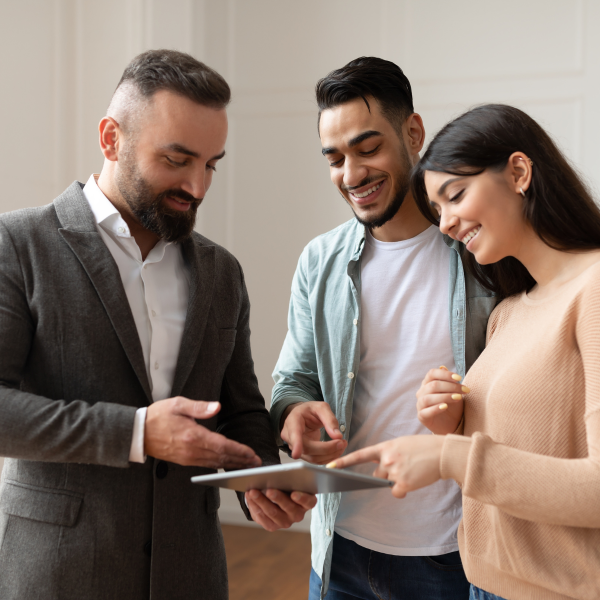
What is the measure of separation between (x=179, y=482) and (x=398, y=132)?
1.06 meters

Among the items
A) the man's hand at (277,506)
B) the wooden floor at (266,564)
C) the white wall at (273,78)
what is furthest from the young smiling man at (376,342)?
the white wall at (273,78)

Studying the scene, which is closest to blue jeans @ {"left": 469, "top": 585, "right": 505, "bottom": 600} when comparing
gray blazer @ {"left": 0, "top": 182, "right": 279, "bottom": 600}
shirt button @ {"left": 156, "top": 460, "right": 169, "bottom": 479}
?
gray blazer @ {"left": 0, "top": 182, "right": 279, "bottom": 600}

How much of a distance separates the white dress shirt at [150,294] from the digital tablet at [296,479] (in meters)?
0.32

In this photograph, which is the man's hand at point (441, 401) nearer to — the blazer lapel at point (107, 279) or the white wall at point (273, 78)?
the blazer lapel at point (107, 279)

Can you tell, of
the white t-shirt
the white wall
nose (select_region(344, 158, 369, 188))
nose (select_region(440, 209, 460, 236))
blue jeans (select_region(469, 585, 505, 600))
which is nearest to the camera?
blue jeans (select_region(469, 585, 505, 600))

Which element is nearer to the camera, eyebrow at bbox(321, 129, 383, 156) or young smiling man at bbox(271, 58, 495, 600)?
young smiling man at bbox(271, 58, 495, 600)

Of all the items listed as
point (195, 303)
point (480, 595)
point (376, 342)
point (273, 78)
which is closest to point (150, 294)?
point (195, 303)

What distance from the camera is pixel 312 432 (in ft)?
5.18

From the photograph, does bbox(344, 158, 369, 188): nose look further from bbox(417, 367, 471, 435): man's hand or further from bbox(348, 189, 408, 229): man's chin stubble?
bbox(417, 367, 471, 435): man's hand

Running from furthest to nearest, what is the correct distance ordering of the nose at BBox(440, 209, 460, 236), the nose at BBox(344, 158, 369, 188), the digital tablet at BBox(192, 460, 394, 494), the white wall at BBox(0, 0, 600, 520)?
the white wall at BBox(0, 0, 600, 520) → the nose at BBox(344, 158, 369, 188) → the nose at BBox(440, 209, 460, 236) → the digital tablet at BBox(192, 460, 394, 494)

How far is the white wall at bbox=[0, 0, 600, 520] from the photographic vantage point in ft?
9.62

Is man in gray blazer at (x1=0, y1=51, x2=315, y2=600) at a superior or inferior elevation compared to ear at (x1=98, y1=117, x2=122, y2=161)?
inferior

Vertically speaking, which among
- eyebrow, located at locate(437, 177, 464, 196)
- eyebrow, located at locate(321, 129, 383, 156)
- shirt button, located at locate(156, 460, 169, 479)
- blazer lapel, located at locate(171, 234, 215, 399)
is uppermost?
eyebrow, located at locate(321, 129, 383, 156)

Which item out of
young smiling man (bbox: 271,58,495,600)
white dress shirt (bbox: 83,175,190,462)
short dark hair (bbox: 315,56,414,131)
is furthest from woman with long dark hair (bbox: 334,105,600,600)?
white dress shirt (bbox: 83,175,190,462)
